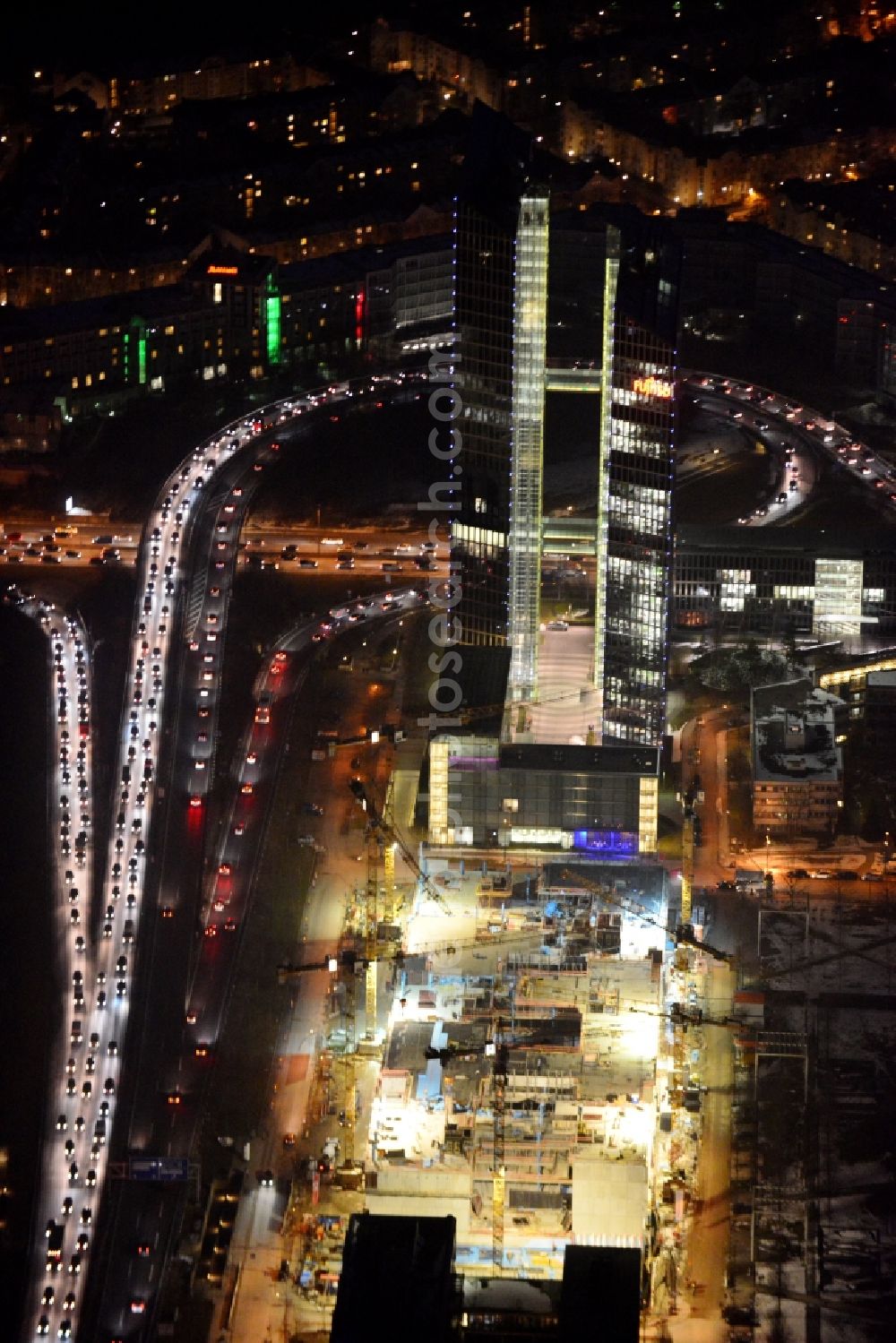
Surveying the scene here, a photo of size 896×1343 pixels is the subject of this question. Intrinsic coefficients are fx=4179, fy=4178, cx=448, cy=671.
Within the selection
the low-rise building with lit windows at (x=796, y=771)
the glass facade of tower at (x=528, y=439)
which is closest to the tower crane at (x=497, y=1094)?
the low-rise building with lit windows at (x=796, y=771)

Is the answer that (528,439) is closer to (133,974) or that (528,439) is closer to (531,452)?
(531,452)

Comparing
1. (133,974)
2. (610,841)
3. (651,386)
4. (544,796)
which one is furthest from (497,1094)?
(651,386)

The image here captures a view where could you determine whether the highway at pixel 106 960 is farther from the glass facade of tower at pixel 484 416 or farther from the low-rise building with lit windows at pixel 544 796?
the glass facade of tower at pixel 484 416

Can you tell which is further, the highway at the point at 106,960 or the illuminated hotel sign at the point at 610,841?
the illuminated hotel sign at the point at 610,841

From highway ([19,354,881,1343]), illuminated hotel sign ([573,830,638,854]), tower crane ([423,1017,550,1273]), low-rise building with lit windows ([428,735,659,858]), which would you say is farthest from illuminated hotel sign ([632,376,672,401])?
tower crane ([423,1017,550,1273])

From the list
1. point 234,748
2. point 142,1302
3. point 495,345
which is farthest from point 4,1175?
point 495,345

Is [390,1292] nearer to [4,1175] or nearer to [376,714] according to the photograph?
[4,1175]

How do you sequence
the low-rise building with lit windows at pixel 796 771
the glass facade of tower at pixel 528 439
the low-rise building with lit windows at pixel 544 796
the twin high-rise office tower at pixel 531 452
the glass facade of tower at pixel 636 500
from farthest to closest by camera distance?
the glass facade of tower at pixel 528 439
the twin high-rise office tower at pixel 531 452
the low-rise building with lit windows at pixel 796 771
the glass facade of tower at pixel 636 500
the low-rise building with lit windows at pixel 544 796
